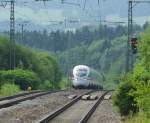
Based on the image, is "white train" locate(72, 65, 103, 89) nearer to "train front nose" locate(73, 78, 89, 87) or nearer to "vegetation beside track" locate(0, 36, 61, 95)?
"train front nose" locate(73, 78, 89, 87)

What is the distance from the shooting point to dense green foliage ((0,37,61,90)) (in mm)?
63469

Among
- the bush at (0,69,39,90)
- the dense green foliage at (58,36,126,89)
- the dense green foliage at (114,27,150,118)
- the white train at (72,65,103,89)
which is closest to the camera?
the dense green foliage at (114,27,150,118)

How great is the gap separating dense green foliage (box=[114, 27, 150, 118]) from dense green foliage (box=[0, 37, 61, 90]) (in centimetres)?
3494

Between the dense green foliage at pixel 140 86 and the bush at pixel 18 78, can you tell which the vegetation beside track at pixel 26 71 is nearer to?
the bush at pixel 18 78

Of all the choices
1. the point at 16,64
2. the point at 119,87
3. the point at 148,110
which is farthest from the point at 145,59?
the point at 16,64

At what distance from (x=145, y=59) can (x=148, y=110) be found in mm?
2828

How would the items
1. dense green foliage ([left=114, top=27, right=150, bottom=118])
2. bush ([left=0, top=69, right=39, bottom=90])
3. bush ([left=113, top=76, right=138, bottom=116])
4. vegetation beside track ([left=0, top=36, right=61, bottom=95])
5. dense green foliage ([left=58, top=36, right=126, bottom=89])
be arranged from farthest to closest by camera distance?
dense green foliage ([left=58, top=36, right=126, bottom=89]), vegetation beside track ([left=0, top=36, right=61, bottom=95]), bush ([left=0, top=69, right=39, bottom=90]), bush ([left=113, top=76, right=138, bottom=116]), dense green foliage ([left=114, top=27, right=150, bottom=118])

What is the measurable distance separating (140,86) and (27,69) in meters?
62.7

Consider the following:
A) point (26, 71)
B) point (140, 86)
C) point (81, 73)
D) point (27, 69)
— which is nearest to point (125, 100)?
point (140, 86)

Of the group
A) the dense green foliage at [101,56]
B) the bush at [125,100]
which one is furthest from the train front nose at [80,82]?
the dense green foliage at [101,56]

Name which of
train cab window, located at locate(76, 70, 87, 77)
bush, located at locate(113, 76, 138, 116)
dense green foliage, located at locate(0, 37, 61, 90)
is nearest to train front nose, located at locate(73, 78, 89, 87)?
train cab window, located at locate(76, 70, 87, 77)

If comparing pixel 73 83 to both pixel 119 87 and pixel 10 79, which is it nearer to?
pixel 10 79

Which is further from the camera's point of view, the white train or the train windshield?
the train windshield

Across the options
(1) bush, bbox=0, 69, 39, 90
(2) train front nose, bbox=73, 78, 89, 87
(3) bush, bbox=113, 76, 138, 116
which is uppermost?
(3) bush, bbox=113, 76, 138, 116
